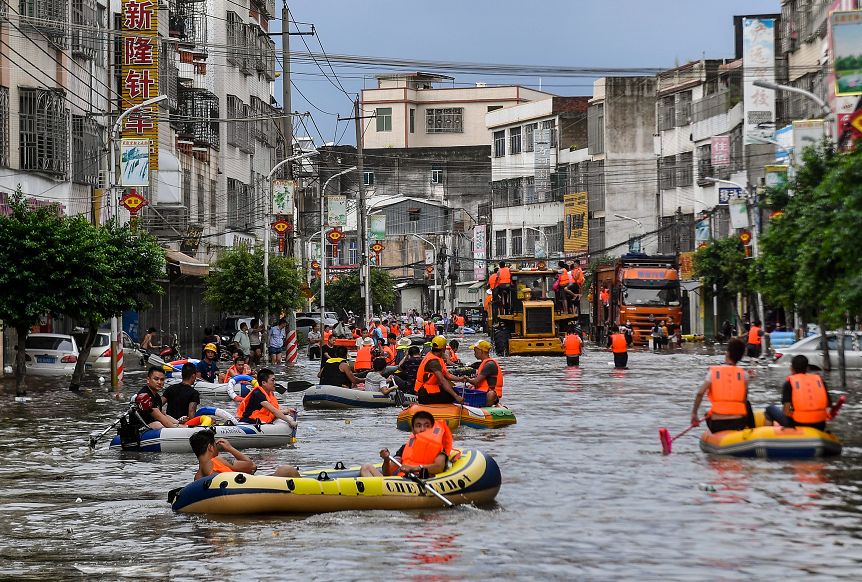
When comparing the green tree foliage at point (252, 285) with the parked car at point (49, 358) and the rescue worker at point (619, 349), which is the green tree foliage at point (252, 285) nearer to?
the rescue worker at point (619, 349)

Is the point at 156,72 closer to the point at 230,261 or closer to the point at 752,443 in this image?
the point at 230,261

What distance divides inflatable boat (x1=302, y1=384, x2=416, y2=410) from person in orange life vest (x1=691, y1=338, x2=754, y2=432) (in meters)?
12.0

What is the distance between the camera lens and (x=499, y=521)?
626 inches

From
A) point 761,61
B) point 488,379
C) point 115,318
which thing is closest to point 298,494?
point 488,379

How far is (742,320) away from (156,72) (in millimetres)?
31288

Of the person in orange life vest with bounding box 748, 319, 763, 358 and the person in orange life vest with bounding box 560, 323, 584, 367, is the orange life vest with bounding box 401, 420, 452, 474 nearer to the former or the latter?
the person in orange life vest with bounding box 560, 323, 584, 367

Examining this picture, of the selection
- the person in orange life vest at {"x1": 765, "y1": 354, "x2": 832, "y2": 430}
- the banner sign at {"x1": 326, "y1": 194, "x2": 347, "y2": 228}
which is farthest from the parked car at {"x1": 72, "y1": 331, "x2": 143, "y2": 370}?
the person in orange life vest at {"x1": 765, "y1": 354, "x2": 832, "y2": 430}

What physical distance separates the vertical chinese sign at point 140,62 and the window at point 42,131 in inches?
99.0

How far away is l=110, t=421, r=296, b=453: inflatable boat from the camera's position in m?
22.8

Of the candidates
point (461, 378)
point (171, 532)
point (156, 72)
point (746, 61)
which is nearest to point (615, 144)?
point (746, 61)

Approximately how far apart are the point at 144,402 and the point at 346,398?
958 cm

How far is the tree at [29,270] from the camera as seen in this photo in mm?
34688

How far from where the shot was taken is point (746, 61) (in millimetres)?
67812

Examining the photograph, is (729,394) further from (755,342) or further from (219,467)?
(755,342)
